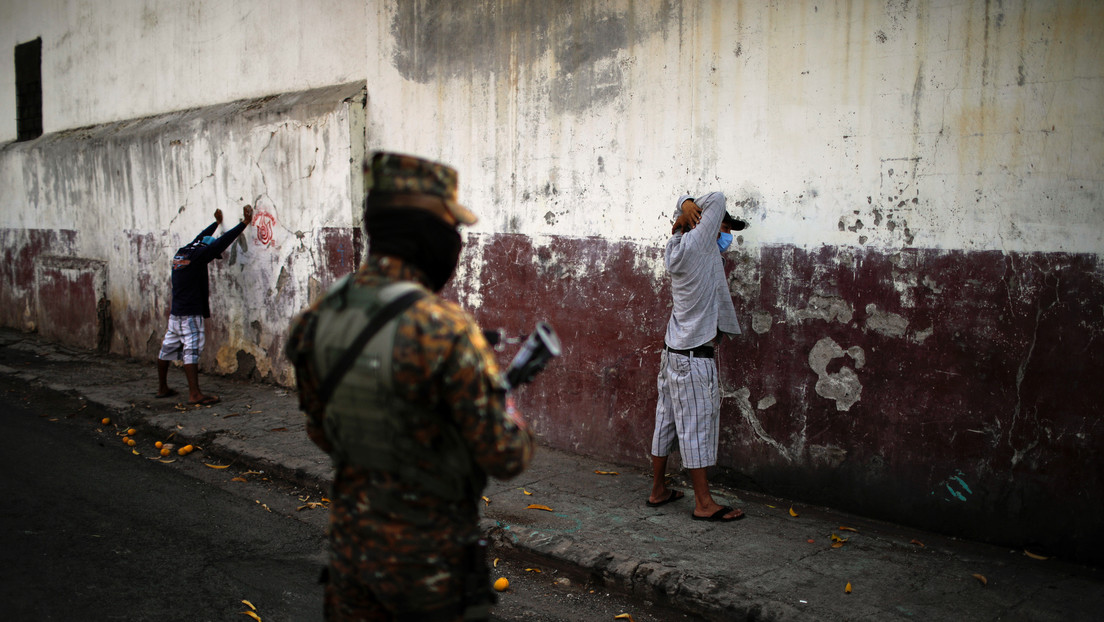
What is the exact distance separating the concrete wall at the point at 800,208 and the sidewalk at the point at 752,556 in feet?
0.68

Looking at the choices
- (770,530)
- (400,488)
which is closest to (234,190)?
(770,530)

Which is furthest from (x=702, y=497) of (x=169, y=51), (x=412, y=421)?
(x=169, y=51)

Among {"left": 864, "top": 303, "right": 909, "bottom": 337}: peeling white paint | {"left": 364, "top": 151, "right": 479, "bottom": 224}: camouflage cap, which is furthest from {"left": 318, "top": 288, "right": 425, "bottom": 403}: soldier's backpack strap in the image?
{"left": 864, "top": 303, "right": 909, "bottom": 337}: peeling white paint

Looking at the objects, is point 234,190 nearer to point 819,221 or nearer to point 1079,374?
point 819,221

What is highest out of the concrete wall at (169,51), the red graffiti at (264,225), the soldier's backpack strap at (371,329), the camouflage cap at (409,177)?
the concrete wall at (169,51)

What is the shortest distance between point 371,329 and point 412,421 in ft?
0.80

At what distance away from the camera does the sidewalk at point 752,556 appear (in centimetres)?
368

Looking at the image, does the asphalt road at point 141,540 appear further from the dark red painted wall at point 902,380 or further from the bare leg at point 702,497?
the dark red painted wall at point 902,380

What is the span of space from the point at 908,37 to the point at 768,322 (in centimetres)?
174

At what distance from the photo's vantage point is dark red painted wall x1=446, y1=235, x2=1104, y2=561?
13.1 feet

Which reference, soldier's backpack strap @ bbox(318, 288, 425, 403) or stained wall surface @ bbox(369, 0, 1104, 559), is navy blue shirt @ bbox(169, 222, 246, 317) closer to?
stained wall surface @ bbox(369, 0, 1104, 559)

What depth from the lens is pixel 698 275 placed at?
180 inches

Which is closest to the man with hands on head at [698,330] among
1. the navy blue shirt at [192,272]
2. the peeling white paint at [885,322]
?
the peeling white paint at [885,322]

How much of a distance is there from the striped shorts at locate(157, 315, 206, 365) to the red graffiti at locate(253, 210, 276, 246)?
991 millimetres
